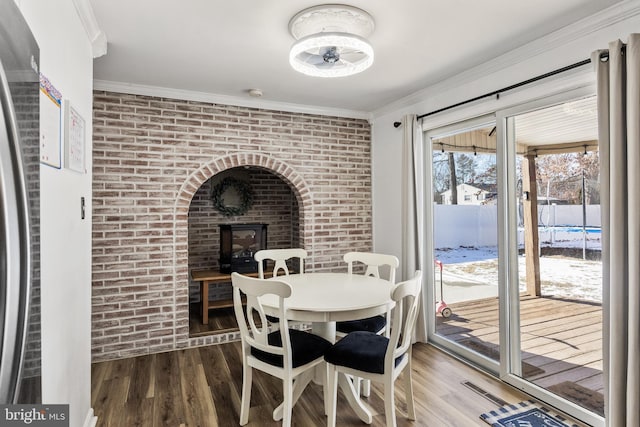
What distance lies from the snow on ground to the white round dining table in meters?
0.93

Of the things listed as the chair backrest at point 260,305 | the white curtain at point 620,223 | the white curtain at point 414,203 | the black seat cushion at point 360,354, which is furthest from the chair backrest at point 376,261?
the white curtain at point 620,223

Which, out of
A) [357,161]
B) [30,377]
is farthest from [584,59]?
[30,377]

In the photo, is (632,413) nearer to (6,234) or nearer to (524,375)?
(524,375)

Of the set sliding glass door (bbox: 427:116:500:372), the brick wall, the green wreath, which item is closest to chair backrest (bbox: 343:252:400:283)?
sliding glass door (bbox: 427:116:500:372)

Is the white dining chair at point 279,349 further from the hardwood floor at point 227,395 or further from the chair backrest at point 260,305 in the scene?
the hardwood floor at point 227,395

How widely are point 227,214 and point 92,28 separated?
2.77m

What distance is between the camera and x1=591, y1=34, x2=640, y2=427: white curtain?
1.81 meters

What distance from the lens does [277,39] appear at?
241cm

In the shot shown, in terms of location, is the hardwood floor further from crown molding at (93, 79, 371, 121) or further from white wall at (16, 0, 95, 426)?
crown molding at (93, 79, 371, 121)

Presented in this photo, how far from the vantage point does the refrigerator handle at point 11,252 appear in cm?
80

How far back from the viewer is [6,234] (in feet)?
2.68

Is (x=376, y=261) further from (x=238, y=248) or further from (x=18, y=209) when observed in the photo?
(x=18, y=209)

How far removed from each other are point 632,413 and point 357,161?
3208 mm

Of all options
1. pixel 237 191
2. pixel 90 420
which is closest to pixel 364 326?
pixel 90 420
